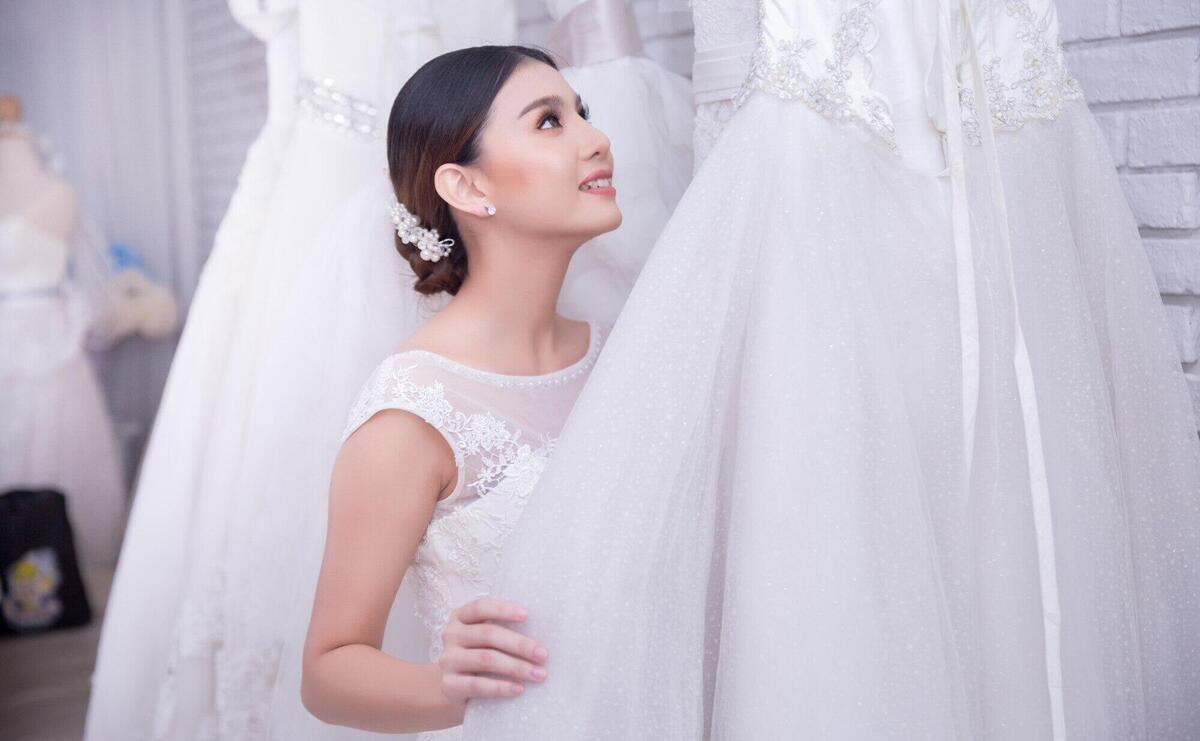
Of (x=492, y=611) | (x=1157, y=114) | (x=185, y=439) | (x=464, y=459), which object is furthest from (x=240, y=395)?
(x=1157, y=114)

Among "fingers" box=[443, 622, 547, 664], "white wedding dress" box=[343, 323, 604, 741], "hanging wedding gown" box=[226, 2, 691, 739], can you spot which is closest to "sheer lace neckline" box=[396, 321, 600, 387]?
"white wedding dress" box=[343, 323, 604, 741]

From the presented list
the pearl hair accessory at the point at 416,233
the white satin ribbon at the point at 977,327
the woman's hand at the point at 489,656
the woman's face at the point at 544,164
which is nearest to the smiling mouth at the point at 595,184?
the woman's face at the point at 544,164

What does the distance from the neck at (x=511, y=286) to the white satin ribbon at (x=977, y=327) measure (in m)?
0.49

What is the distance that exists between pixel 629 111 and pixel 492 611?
80 centimetres

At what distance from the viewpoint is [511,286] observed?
4.03 ft

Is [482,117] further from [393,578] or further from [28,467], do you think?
[28,467]

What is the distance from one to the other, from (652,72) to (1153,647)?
35.7 inches

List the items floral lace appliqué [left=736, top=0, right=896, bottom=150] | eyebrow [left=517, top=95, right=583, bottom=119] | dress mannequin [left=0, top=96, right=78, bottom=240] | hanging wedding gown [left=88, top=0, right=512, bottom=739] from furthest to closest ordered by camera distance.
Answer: dress mannequin [left=0, top=96, right=78, bottom=240] < hanging wedding gown [left=88, top=0, right=512, bottom=739] < eyebrow [left=517, top=95, right=583, bottom=119] < floral lace appliqué [left=736, top=0, right=896, bottom=150]

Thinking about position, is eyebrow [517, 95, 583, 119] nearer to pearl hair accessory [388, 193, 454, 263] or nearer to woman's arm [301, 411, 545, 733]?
pearl hair accessory [388, 193, 454, 263]

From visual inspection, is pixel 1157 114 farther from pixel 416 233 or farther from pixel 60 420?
pixel 60 420

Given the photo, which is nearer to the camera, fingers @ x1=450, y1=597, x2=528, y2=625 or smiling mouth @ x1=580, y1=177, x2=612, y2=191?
fingers @ x1=450, y1=597, x2=528, y2=625

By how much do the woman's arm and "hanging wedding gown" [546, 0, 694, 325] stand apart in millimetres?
415

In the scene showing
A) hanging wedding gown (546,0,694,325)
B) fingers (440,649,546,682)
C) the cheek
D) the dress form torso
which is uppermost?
the dress form torso

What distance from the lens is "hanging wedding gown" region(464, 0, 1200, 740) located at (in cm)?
72
